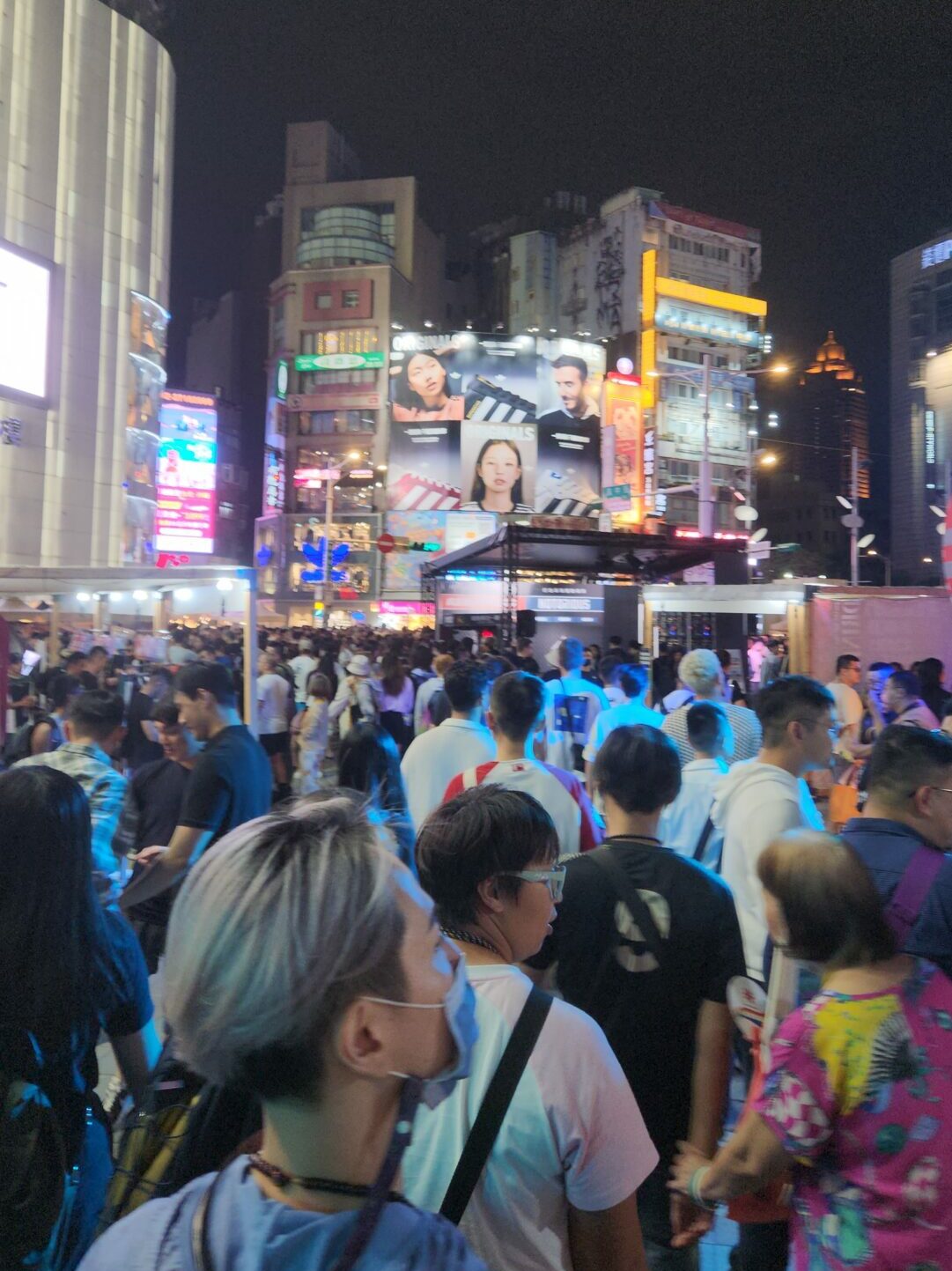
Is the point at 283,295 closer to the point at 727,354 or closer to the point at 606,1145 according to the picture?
the point at 727,354

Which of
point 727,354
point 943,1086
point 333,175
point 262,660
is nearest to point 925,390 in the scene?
point 727,354

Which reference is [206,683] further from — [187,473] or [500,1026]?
[187,473]

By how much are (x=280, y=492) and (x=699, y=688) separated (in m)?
61.0

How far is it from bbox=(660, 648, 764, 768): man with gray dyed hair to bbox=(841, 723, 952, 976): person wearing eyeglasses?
180cm

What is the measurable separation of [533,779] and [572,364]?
189ft

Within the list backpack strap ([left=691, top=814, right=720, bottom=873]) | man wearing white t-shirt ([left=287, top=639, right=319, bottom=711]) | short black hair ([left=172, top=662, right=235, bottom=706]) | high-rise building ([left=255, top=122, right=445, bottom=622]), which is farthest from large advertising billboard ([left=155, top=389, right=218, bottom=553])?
backpack strap ([left=691, top=814, right=720, bottom=873])

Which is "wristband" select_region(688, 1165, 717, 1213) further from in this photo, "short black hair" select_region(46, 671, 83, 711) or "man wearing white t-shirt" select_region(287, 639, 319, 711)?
"man wearing white t-shirt" select_region(287, 639, 319, 711)

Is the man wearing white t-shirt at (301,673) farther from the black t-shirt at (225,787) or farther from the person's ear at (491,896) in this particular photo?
the person's ear at (491,896)

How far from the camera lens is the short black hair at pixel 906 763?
9.34 ft

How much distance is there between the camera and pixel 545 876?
2051 mm

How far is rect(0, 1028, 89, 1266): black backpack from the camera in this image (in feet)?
6.04

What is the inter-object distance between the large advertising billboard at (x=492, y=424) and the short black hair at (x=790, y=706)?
5351 centimetres

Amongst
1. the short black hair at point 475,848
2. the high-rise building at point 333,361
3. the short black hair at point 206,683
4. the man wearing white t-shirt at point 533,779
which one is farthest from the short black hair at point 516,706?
the high-rise building at point 333,361

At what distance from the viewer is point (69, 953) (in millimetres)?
2164
